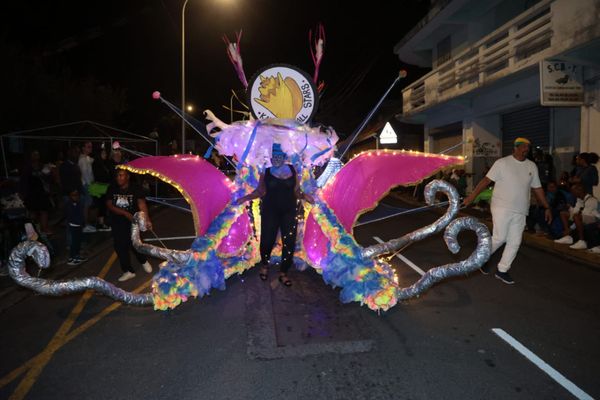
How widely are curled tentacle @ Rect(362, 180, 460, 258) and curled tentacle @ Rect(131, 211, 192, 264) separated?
78.6 inches

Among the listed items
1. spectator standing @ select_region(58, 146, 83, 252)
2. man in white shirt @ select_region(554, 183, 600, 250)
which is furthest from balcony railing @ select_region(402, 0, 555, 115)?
spectator standing @ select_region(58, 146, 83, 252)

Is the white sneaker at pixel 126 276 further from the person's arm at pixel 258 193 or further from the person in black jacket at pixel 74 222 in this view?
the person's arm at pixel 258 193

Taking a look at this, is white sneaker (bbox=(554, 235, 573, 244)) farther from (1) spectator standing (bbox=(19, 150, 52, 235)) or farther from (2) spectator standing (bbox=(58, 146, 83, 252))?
(1) spectator standing (bbox=(19, 150, 52, 235))

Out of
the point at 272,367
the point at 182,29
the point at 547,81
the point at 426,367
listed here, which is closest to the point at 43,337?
the point at 272,367

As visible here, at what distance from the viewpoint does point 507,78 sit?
43.4 feet

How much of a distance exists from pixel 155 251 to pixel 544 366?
12.7 feet

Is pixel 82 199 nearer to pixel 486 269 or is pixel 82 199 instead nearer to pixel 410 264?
pixel 410 264

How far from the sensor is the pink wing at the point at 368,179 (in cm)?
495

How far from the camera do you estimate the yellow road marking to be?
322cm

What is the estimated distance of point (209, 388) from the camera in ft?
10.5

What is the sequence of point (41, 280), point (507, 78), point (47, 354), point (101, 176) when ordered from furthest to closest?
1. point (507, 78)
2. point (101, 176)
3. point (41, 280)
4. point (47, 354)

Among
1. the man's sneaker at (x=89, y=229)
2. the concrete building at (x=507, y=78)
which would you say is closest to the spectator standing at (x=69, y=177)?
the man's sneaker at (x=89, y=229)

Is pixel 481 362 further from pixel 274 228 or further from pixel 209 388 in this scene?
pixel 274 228

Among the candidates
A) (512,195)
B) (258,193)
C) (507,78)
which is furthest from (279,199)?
(507,78)
